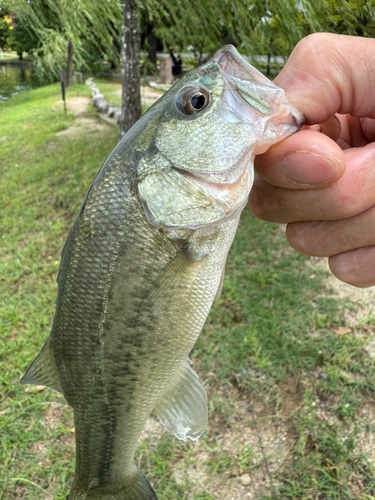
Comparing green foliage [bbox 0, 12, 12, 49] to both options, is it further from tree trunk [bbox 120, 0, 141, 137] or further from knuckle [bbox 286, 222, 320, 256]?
knuckle [bbox 286, 222, 320, 256]

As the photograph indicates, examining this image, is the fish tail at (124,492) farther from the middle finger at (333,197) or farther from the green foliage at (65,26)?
the green foliage at (65,26)

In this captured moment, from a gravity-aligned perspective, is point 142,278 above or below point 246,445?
above

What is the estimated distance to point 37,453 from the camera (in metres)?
2.64

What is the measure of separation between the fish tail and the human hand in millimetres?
1297

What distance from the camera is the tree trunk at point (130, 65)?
4.91 meters

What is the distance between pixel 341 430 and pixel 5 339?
2848 millimetres

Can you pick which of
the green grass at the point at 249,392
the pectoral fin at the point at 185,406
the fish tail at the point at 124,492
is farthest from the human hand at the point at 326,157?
the green grass at the point at 249,392

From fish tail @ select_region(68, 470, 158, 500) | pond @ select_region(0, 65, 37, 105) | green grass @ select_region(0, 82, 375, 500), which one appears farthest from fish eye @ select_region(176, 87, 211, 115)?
pond @ select_region(0, 65, 37, 105)

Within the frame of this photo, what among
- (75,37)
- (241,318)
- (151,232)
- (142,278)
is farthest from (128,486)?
(75,37)

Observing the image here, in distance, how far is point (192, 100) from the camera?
1.34 metres

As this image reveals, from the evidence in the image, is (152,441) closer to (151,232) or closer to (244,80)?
(151,232)

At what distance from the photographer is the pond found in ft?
36.1

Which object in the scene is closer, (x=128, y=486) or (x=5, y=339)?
(x=128, y=486)

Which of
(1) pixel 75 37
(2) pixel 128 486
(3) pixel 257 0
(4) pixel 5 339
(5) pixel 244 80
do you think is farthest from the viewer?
(1) pixel 75 37
